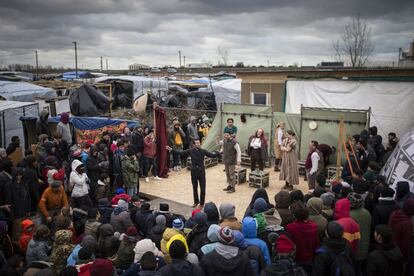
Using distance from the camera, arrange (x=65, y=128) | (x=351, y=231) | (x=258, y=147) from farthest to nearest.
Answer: (x=65, y=128) → (x=258, y=147) → (x=351, y=231)

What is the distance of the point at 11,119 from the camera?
12711 mm

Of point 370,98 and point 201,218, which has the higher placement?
point 370,98

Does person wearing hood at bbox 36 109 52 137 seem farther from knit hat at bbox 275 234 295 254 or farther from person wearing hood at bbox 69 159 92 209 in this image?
knit hat at bbox 275 234 295 254

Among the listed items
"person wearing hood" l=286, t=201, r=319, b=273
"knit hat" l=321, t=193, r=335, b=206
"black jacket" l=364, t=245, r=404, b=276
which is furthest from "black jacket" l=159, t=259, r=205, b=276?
"knit hat" l=321, t=193, r=335, b=206

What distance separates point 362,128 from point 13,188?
1052 cm

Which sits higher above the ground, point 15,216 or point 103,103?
point 103,103

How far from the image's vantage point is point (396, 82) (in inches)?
508

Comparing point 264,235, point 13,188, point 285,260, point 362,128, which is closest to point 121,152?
point 13,188

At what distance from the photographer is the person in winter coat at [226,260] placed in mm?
3879

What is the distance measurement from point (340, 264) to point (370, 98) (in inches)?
429

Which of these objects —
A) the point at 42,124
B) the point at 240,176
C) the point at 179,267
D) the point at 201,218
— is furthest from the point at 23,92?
the point at 179,267

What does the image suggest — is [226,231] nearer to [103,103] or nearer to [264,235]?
[264,235]

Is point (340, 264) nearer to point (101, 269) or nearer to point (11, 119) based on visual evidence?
point (101, 269)

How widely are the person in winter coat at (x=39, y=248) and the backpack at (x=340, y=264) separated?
3944 mm
